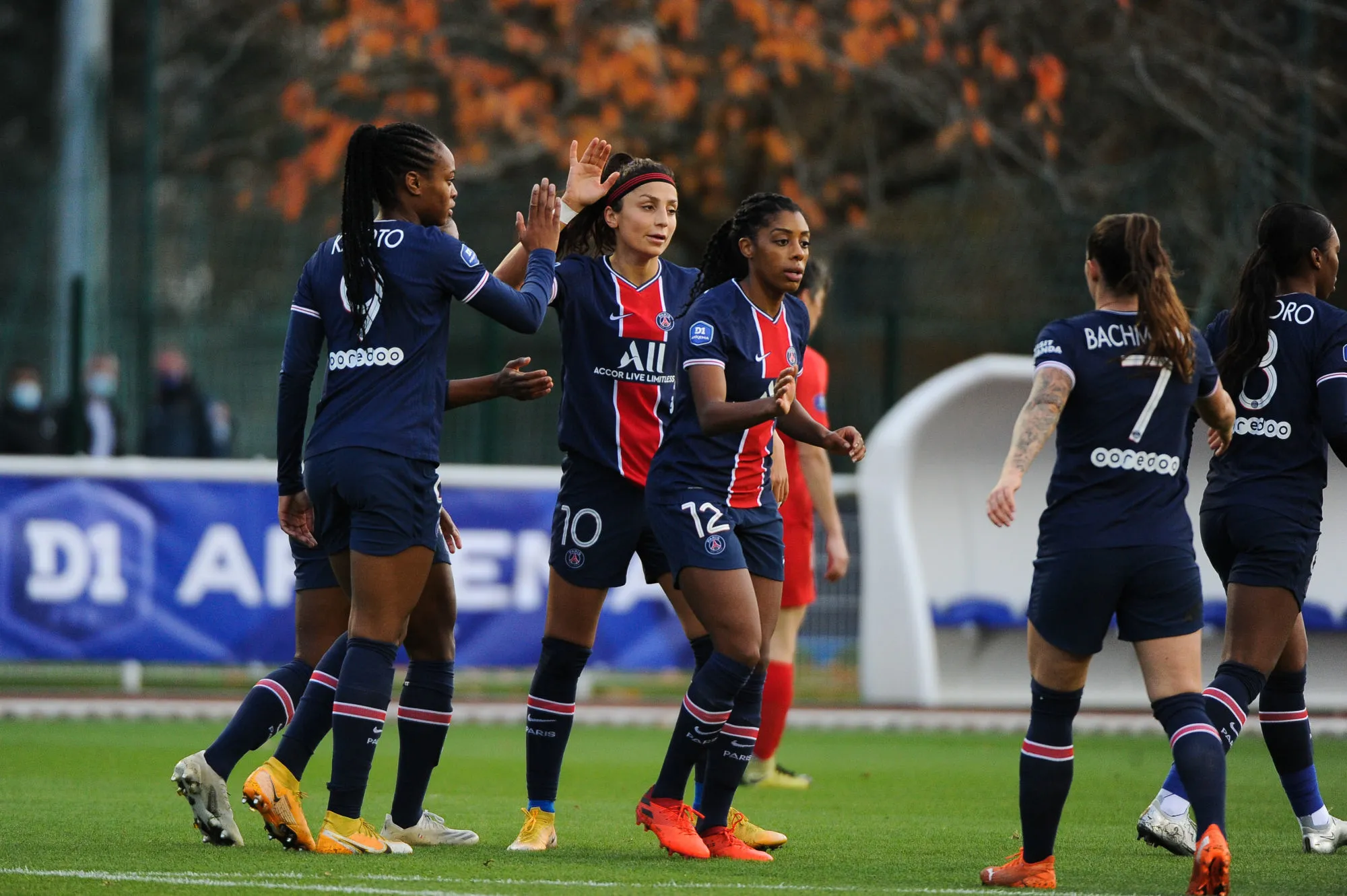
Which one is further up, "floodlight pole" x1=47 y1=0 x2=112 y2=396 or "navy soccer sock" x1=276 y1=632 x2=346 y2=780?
"floodlight pole" x1=47 y1=0 x2=112 y2=396

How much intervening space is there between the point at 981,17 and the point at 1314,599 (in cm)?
739

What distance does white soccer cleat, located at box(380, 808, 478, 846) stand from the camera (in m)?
6.72

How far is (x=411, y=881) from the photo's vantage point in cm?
570

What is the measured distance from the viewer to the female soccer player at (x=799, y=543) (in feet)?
30.0

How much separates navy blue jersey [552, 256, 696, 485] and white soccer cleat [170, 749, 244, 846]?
5.43ft

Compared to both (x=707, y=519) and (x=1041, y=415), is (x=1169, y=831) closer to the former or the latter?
(x=1041, y=415)

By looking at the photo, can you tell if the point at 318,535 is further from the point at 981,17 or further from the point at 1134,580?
the point at 981,17

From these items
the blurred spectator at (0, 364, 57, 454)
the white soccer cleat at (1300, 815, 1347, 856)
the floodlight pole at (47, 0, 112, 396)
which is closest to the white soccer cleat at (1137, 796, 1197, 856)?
the white soccer cleat at (1300, 815, 1347, 856)

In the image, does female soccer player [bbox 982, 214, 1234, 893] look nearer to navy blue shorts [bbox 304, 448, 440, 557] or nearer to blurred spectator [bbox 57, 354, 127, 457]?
navy blue shorts [bbox 304, 448, 440, 557]

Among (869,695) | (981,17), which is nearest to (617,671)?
(869,695)

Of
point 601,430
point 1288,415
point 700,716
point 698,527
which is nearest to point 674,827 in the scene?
point 700,716

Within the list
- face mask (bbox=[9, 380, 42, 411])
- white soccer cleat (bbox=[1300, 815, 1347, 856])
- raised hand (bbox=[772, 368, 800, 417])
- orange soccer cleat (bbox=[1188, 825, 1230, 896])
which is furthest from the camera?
face mask (bbox=[9, 380, 42, 411])

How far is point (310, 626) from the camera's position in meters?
6.81

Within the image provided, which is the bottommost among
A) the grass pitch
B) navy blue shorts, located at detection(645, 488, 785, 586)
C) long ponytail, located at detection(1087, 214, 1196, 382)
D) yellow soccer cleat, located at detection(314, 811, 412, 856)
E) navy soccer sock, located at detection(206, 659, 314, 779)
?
the grass pitch
